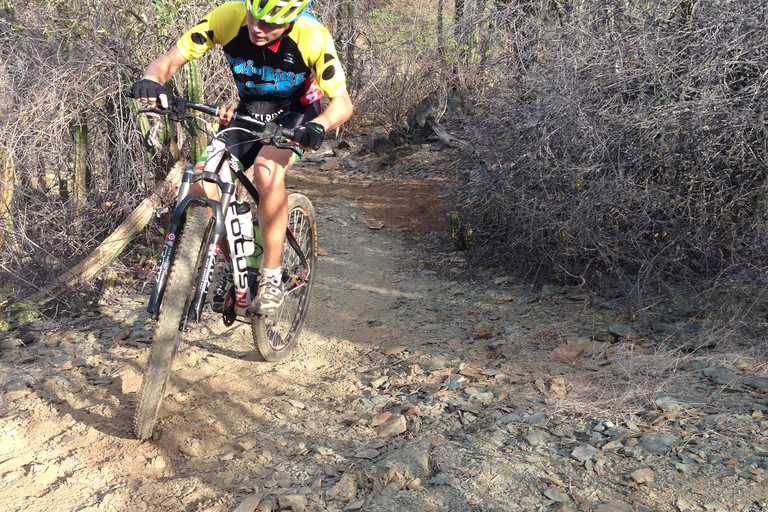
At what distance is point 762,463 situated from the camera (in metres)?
2.83

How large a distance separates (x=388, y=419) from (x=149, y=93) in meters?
2.01

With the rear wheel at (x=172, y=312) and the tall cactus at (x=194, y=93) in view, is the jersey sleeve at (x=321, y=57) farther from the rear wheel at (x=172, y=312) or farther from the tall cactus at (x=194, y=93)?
the tall cactus at (x=194, y=93)

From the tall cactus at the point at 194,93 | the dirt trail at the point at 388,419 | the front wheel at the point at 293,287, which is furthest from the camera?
the tall cactus at the point at 194,93

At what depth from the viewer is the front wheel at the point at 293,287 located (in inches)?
165

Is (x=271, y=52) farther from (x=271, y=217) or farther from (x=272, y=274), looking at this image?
(x=272, y=274)

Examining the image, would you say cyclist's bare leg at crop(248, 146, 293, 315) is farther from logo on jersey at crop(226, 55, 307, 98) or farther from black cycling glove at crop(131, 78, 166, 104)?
black cycling glove at crop(131, 78, 166, 104)

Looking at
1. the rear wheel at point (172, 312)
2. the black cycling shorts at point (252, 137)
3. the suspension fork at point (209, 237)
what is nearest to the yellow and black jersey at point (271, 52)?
the black cycling shorts at point (252, 137)

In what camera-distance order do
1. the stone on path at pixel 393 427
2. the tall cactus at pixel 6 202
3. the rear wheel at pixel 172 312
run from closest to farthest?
the rear wheel at pixel 172 312 → the stone on path at pixel 393 427 → the tall cactus at pixel 6 202

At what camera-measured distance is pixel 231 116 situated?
10.4 ft

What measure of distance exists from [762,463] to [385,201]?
19.8ft

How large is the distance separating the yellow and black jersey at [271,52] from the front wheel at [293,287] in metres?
0.80

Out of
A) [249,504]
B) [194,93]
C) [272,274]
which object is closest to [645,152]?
[272,274]

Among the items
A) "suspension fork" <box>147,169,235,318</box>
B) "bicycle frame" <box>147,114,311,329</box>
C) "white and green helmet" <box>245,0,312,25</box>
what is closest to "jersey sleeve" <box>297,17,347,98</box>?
"white and green helmet" <box>245,0,312,25</box>

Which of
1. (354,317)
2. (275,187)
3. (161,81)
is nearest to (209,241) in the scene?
(275,187)
